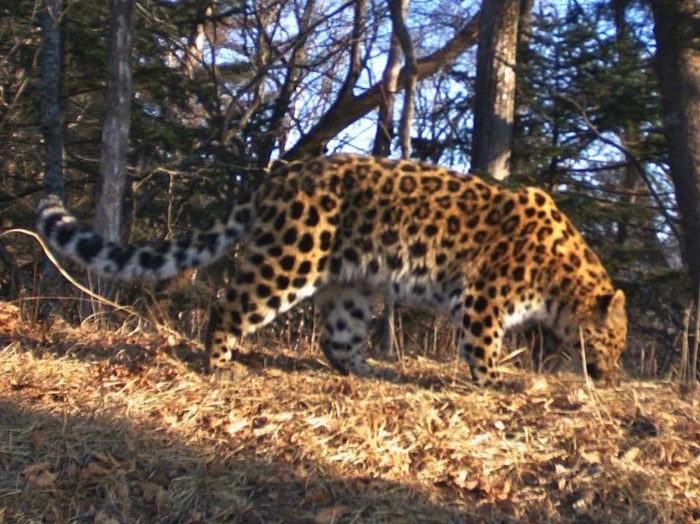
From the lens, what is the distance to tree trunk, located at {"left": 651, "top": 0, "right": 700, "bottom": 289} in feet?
36.1

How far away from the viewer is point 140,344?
8508 millimetres

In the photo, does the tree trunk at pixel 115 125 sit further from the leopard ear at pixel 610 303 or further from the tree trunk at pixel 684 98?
the leopard ear at pixel 610 303

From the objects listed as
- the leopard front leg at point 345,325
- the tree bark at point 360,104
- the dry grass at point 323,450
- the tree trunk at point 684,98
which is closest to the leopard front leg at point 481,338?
the dry grass at point 323,450

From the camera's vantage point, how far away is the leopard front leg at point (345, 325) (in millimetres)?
8570

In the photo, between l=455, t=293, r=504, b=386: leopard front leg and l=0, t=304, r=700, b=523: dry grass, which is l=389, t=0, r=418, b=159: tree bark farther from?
l=0, t=304, r=700, b=523: dry grass

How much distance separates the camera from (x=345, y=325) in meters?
8.62

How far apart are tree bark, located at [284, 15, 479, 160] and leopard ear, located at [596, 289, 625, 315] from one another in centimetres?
1001

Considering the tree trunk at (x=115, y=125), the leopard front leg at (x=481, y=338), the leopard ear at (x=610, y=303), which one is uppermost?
the tree trunk at (x=115, y=125)

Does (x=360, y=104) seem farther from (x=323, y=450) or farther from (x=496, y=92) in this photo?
(x=323, y=450)

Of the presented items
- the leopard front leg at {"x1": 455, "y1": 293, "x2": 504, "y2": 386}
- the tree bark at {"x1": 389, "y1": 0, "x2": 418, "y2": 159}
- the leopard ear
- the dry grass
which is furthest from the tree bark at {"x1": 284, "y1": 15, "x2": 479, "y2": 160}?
the dry grass

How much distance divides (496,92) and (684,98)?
7.96 ft

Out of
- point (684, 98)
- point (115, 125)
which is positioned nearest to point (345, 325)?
point (684, 98)

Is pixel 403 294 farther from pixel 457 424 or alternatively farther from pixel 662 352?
pixel 662 352

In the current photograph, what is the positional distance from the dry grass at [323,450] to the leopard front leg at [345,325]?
879 mm
